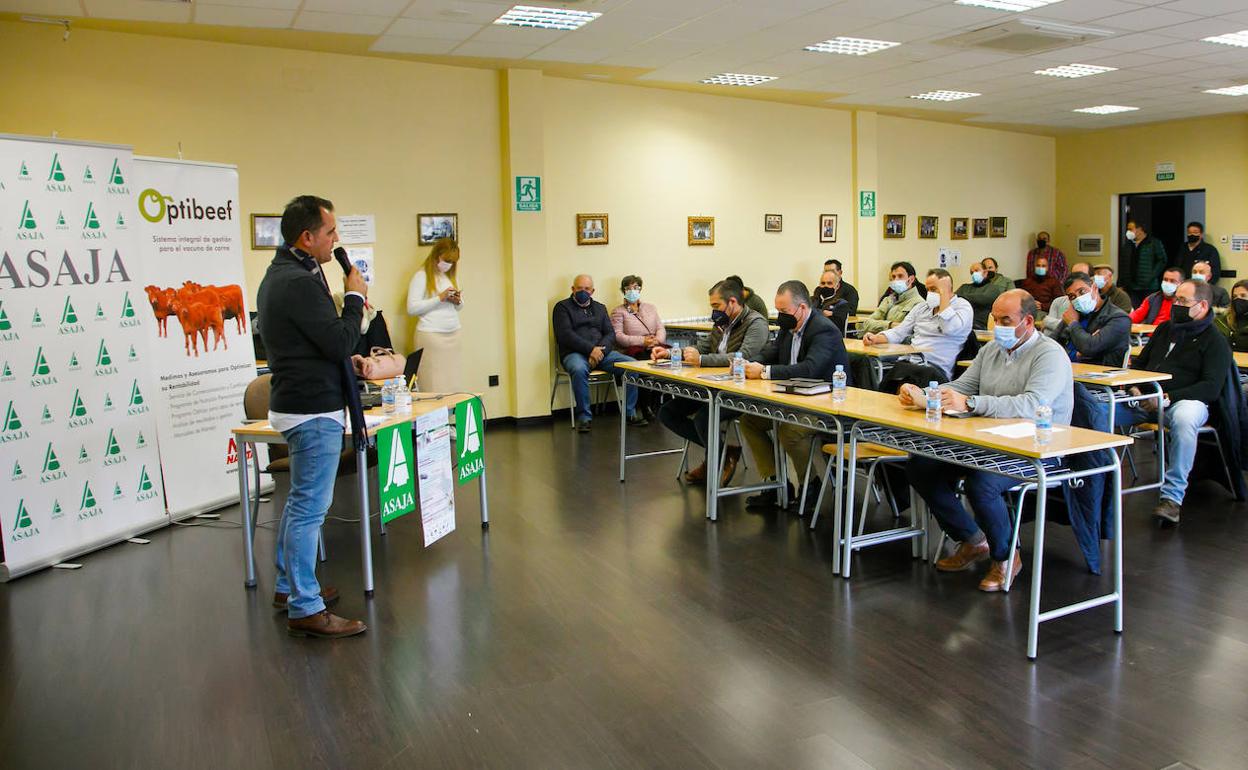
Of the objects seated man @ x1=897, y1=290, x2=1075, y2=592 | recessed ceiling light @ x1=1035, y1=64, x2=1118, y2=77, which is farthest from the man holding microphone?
recessed ceiling light @ x1=1035, y1=64, x2=1118, y2=77

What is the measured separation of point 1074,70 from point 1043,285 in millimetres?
4514

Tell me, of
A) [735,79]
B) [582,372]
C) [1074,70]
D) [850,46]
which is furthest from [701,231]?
[1074,70]

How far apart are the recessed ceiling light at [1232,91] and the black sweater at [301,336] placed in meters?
10.4

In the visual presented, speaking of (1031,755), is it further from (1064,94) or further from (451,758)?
(1064,94)

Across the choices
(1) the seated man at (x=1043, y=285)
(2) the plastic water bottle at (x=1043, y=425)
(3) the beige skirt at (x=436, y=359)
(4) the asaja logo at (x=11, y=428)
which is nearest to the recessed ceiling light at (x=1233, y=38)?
(1) the seated man at (x=1043, y=285)

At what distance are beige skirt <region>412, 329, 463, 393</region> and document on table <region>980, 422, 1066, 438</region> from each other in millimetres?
5142

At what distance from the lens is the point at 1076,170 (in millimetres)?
13734

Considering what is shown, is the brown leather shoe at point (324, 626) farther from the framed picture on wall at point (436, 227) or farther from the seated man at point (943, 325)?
the framed picture on wall at point (436, 227)

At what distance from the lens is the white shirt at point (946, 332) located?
6.60 metres

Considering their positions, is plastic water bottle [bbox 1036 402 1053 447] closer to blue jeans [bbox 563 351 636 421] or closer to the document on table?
the document on table

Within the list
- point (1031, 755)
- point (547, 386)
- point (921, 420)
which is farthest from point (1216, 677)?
point (547, 386)

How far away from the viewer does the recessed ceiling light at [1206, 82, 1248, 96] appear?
1006 centimetres

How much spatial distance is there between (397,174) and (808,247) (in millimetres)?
5087

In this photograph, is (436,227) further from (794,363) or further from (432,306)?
(794,363)
